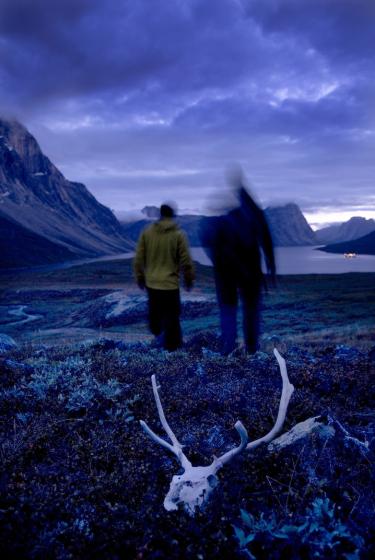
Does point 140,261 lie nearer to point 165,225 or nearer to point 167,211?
point 165,225

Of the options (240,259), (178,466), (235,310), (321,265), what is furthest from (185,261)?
(321,265)

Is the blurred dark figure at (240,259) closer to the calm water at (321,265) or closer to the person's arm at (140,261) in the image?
the calm water at (321,265)

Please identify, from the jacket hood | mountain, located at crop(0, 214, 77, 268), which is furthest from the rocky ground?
mountain, located at crop(0, 214, 77, 268)

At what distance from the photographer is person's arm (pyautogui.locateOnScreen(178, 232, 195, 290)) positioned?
26.0 feet

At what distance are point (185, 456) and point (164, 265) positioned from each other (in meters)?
4.79

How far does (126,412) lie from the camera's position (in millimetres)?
4730

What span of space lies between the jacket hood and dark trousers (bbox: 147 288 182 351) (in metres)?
1.14

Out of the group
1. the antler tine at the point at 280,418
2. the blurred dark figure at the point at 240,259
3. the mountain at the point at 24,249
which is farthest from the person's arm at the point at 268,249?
the mountain at the point at 24,249

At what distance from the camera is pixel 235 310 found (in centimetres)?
830

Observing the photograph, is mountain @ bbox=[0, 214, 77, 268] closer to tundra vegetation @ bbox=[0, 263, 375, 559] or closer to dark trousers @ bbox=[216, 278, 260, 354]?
dark trousers @ bbox=[216, 278, 260, 354]

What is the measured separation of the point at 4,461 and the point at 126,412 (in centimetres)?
133

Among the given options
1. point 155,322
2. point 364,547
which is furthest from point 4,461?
point 155,322

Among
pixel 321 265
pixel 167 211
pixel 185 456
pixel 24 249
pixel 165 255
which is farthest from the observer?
pixel 24 249

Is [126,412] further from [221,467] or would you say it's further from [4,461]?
[221,467]
